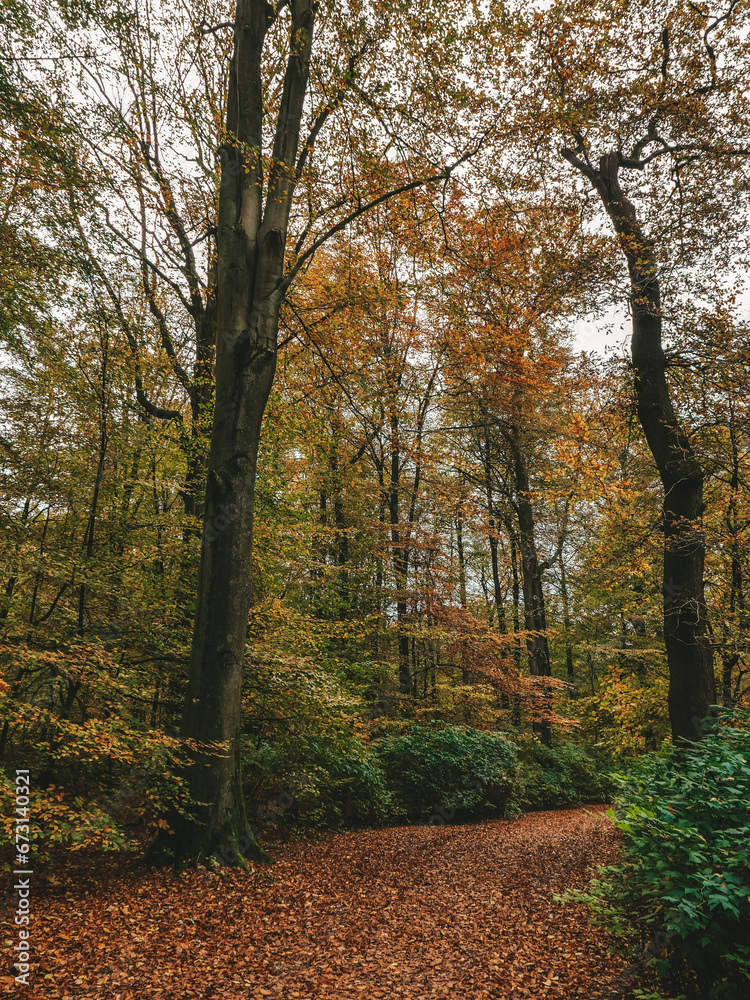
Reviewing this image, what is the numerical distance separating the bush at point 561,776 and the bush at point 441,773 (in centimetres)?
216

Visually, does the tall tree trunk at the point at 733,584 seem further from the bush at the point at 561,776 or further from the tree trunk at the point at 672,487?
the bush at the point at 561,776

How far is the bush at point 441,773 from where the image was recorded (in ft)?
31.4

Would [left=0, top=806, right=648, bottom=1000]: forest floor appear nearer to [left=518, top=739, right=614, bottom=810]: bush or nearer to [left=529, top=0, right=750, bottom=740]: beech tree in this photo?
[left=529, top=0, right=750, bottom=740]: beech tree

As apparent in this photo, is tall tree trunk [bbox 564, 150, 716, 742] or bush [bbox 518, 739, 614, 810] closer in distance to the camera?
tall tree trunk [bbox 564, 150, 716, 742]

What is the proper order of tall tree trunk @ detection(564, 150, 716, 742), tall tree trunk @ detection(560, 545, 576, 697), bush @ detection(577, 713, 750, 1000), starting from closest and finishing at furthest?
bush @ detection(577, 713, 750, 1000) < tall tree trunk @ detection(564, 150, 716, 742) < tall tree trunk @ detection(560, 545, 576, 697)

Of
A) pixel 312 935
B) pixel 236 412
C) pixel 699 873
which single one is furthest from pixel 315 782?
pixel 699 873

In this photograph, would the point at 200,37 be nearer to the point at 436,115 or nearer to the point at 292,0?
the point at 292,0

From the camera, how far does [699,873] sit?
7.97ft

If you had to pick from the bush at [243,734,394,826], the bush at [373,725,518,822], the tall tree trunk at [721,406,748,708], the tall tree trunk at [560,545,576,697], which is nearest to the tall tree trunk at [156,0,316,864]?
the bush at [243,734,394,826]

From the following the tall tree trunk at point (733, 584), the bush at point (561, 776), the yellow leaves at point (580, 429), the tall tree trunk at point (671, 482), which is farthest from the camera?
the bush at point (561, 776)

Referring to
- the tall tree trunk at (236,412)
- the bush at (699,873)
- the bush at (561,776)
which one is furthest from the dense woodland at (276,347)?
the bush at (561,776)

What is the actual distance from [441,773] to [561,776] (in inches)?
195

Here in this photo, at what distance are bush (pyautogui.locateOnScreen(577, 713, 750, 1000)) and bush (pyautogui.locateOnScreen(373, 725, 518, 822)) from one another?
6.34m

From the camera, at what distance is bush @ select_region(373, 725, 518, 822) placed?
956 centimetres
